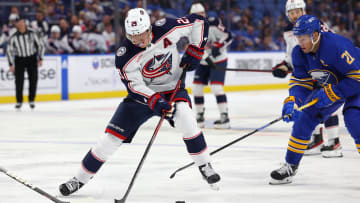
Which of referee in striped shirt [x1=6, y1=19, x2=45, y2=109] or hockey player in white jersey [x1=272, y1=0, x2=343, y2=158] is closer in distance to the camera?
hockey player in white jersey [x1=272, y1=0, x2=343, y2=158]

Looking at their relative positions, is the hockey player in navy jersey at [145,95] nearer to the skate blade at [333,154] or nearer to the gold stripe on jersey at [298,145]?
the gold stripe on jersey at [298,145]

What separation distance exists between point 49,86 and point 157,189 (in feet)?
24.9

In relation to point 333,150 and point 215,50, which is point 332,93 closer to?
point 333,150

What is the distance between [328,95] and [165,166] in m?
1.55

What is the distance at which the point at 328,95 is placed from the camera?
410 cm

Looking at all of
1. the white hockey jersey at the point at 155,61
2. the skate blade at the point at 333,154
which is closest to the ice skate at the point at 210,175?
the white hockey jersey at the point at 155,61

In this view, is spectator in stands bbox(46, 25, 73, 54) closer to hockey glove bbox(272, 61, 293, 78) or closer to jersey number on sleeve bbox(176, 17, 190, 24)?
hockey glove bbox(272, 61, 293, 78)

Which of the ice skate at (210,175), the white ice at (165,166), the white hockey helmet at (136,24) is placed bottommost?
the white ice at (165,166)

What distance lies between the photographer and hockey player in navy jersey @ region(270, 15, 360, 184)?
400 cm

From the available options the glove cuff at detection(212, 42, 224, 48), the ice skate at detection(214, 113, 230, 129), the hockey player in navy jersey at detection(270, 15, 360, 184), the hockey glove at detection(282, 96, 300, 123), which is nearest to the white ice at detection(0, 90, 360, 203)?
the ice skate at detection(214, 113, 230, 129)

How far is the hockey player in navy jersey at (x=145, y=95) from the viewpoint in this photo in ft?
12.8

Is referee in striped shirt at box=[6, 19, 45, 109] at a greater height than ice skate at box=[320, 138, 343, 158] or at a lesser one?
lesser

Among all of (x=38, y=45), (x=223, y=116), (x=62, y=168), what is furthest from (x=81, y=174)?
(x=38, y=45)

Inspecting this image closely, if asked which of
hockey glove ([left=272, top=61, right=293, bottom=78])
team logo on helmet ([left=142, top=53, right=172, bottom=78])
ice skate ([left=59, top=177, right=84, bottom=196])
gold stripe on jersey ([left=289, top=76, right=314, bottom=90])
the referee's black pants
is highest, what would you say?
team logo on helmet ([left=142, top=53, right=172, bottom=78])
